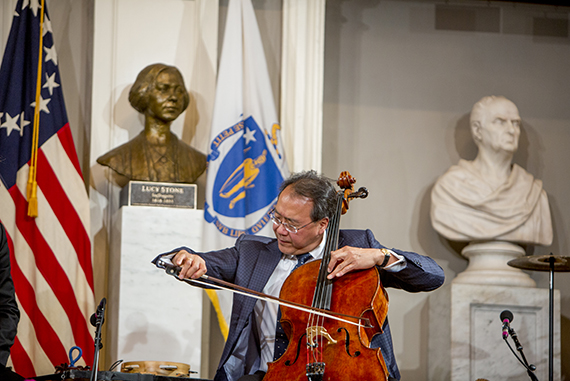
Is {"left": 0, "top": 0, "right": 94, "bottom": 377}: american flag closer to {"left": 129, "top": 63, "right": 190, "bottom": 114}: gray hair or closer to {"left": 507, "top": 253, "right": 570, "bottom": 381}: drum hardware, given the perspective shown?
{"left": 129, "top": 63, "right": 190, "bottom": 114}: gray hair

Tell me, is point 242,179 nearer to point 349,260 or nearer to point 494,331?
point 494,331

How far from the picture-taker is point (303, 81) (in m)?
4.75

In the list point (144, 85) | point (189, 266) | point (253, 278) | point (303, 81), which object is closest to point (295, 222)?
point (253, 278)

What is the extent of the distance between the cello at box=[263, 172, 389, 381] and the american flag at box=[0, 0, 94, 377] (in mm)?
1861

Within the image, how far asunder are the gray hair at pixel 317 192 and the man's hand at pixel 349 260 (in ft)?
0.87

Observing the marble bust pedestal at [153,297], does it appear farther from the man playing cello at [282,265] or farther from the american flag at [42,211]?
the man playing cello at [282,265]

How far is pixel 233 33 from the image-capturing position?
4379mm

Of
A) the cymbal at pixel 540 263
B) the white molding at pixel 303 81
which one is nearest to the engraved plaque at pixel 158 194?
the white molding at pixel 303 81

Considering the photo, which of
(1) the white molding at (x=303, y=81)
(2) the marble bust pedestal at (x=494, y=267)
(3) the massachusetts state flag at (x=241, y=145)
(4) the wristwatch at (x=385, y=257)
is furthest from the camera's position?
(1) the white molding at (x=303, y=81)

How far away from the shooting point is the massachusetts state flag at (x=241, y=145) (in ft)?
13.6

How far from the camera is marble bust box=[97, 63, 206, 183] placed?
→ 3.99 m

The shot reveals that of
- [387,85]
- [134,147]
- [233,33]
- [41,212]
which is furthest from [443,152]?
[41,212]

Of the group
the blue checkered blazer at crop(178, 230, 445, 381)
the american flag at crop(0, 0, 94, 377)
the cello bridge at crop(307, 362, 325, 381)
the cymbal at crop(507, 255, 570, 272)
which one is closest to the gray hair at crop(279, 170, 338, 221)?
the blue checkered blazer at crop(178, 230, 445, 381)

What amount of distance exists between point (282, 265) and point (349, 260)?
0.46 m
